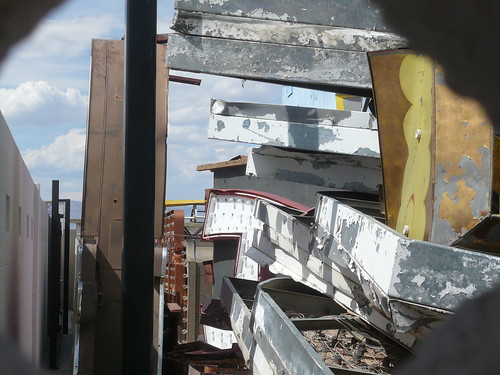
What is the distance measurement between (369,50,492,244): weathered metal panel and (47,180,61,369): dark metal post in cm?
849

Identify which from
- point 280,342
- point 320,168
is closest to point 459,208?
point 280,342

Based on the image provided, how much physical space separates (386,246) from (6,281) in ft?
8.40

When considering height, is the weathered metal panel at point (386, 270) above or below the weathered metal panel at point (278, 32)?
below

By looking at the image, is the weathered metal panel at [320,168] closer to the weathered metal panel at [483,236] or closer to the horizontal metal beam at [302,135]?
the horizontal metal beam at [302,135]

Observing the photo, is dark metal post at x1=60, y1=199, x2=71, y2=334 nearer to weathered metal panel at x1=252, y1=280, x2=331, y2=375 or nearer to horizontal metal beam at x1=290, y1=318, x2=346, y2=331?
weathered metal panel at x1=252, y1=280, x2=331, y2=375

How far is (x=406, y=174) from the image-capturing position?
3.76 meters

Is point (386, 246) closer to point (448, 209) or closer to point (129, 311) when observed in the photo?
point (448, 209)

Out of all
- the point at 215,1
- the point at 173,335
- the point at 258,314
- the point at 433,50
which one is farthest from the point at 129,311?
the point at 433,50

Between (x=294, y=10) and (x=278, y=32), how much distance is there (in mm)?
186

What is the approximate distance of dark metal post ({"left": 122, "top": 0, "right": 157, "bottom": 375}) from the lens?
4258 mm

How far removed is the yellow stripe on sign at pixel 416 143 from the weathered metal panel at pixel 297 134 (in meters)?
2.38

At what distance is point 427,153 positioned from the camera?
3.48 metres

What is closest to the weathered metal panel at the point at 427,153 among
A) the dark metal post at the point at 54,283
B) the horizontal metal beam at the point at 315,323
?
the horizontal metal beam at the point at 315,323

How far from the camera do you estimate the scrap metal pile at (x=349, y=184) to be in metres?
3.12
